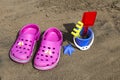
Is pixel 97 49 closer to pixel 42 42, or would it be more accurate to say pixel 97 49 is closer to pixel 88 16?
pixel 88 16

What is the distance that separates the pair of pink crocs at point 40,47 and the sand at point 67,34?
59 millimetres

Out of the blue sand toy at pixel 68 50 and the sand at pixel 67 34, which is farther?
the blue sand toy at pixel 68 50

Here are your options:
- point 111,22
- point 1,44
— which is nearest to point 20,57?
point 1,44

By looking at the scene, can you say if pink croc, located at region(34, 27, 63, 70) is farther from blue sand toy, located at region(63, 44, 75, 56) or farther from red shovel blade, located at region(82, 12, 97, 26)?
red shovel blade, located at region(82, 12, 97, 26)

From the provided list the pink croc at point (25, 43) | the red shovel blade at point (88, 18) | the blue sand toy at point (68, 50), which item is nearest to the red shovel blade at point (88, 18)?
the red shovel blade at point (88, 18)

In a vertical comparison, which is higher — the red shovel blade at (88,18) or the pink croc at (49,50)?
the red shovel blade at (88,18)

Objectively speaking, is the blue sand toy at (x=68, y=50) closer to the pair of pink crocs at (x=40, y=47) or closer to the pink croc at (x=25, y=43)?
the pair of pink crocs at (x=40, y=47)

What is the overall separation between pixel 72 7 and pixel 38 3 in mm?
323

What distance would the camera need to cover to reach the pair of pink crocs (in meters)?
1.77

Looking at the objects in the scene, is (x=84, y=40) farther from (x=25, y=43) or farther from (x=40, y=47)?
(x=25, y=43)

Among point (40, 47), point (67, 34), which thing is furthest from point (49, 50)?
point (67, 34)

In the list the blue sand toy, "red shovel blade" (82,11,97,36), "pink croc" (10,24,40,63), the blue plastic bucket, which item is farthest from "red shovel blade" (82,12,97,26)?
"pink croc" (10,24,40,63)

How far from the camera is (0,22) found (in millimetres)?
2145

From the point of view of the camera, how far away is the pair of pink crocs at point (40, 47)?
1769mm
